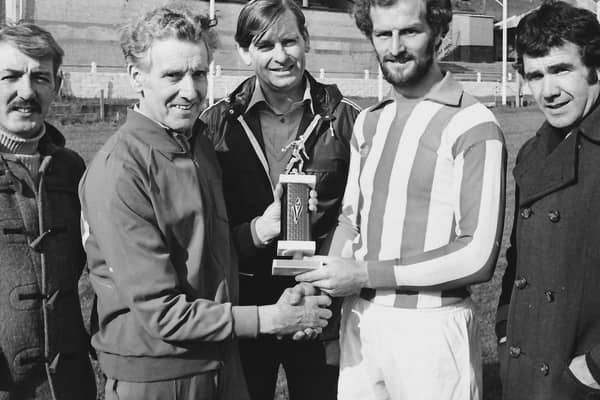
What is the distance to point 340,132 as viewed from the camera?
3787 mm

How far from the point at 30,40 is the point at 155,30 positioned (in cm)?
62

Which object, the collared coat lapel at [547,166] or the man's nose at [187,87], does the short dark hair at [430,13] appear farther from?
the man's nose at [187,87]

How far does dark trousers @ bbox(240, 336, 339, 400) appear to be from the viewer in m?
3.71

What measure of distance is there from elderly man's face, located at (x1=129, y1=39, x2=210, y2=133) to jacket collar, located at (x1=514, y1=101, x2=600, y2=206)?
1.30 metres

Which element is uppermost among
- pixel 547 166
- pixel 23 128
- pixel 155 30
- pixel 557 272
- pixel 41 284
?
pixel 155 30

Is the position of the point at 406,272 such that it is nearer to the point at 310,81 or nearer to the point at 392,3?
the point at 392,3

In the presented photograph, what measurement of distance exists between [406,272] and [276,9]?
4.92 feet

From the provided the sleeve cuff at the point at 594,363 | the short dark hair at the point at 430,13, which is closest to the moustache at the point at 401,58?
the short dark hair at the point at 430,13

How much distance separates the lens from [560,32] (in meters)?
2.85

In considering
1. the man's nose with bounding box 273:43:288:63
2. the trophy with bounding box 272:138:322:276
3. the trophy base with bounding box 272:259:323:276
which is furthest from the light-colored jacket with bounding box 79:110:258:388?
the man's nose with bounding box 273:43:288:63

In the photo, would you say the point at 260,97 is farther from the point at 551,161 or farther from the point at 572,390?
the point at 572,390

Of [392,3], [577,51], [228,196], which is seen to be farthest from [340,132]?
[577,51]

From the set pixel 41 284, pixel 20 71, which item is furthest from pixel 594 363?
pixel 20 71

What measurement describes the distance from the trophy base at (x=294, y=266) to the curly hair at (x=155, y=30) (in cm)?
91
